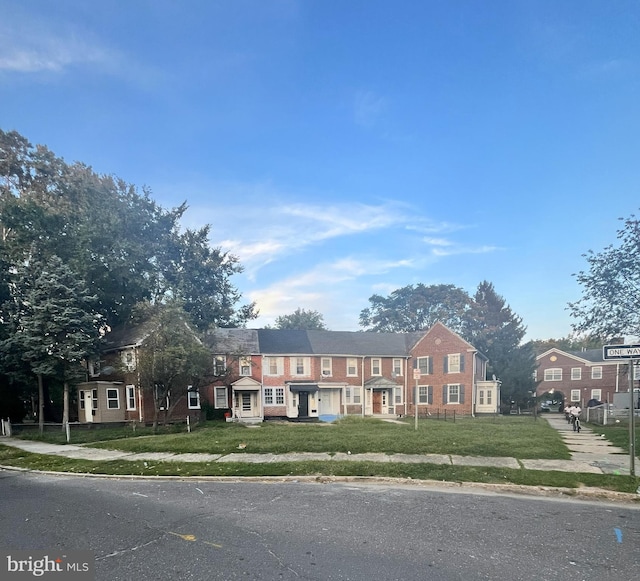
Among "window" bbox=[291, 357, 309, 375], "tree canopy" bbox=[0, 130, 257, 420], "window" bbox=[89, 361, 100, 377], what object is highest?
"tree canopy" bbox=[0, 130, 257, 420]

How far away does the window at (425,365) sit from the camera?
113 ft

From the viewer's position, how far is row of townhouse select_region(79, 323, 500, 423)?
32.1 meters

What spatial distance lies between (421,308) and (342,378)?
3513 centimetres

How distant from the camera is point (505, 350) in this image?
133ft

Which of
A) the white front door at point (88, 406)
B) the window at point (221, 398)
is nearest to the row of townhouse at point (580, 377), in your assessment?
the window at point (221, 398)

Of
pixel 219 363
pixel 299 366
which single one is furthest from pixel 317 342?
pixel 219 363

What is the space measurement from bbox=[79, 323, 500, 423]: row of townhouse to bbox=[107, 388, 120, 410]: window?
4078mm

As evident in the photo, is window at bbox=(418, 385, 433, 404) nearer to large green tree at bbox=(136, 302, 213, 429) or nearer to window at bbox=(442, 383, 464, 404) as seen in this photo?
window at bbox=(442, 383, 464, 404)

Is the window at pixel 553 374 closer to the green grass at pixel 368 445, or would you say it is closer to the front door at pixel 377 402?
the front door at pixel 377 402

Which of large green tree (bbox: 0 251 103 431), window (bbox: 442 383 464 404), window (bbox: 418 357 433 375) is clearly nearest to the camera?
large green tree (bbox: 0 251 103 431)

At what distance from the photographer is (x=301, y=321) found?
65.1 m

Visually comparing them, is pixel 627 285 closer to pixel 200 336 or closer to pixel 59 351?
pixel 200 336

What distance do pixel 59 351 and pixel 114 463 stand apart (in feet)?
43.2

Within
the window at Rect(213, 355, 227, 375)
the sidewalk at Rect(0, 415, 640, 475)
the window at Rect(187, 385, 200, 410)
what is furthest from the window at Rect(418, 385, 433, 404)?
the sidewalk at Rect(0, 415, 640, 475)
